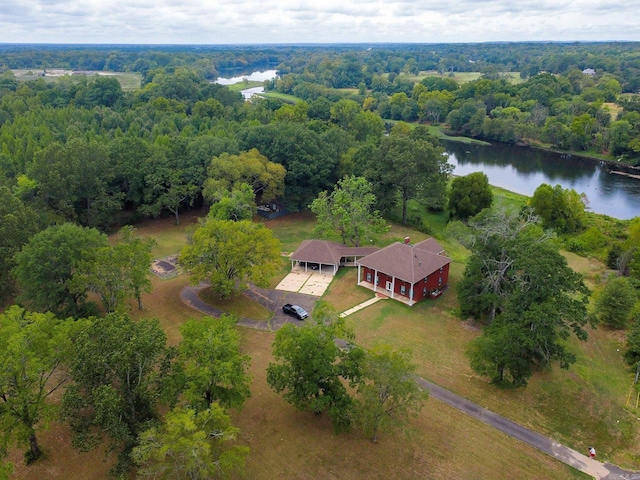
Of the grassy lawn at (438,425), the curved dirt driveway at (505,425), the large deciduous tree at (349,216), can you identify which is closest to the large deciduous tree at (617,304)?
the grassy lawn at (438,425)

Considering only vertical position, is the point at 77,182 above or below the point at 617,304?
above

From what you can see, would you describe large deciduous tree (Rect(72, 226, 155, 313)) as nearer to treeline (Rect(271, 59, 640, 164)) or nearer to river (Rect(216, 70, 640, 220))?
river (Rect(216, 70, 640, 220))

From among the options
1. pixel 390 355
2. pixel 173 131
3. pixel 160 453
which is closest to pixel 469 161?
pixel 173 131

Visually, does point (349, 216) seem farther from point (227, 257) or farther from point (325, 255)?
point (227, 257)

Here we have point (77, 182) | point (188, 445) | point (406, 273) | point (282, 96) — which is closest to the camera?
point (188, 445)

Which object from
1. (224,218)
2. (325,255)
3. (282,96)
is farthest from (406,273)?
(282,96)

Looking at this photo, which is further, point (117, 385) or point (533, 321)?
point (533, 321)
